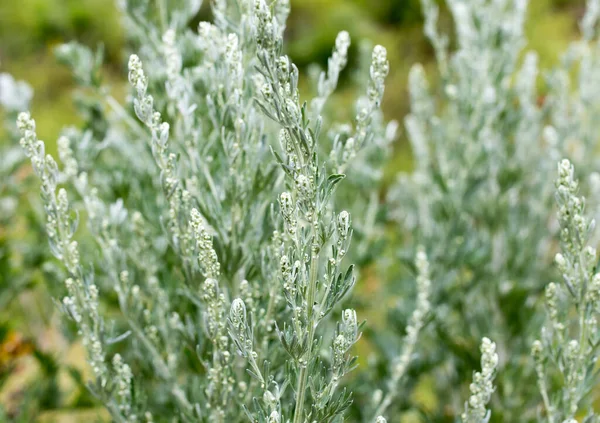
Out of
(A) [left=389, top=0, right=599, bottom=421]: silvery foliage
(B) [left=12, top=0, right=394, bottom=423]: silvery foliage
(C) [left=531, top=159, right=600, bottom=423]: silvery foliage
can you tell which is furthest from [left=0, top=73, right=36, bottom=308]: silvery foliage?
(C) [left=531, top=159, right=600, bottom=423]: silvery foliage

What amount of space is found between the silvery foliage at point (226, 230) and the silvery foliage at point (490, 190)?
20.2 inches

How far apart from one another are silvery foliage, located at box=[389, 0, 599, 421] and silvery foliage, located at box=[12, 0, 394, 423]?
514 millimetres

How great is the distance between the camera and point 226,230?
1.24m

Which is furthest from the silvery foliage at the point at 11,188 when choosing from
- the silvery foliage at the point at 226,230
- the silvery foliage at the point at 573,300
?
the silvery foliage at the point at 573,300

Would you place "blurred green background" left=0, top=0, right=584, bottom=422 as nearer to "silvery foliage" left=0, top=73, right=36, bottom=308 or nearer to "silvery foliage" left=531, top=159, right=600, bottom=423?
"silvery foliage" left=0, top=73, right=36, bottom=308

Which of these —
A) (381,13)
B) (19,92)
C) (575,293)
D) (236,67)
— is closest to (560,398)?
(575,293)

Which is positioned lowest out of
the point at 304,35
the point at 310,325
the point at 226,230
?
the point at 310,325

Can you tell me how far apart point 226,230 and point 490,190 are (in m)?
1.07

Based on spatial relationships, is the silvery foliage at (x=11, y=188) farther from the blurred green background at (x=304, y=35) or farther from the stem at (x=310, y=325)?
the blurred green background at (x=304, y=35)

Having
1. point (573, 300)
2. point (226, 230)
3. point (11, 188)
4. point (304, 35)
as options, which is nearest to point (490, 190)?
point (573, 300)

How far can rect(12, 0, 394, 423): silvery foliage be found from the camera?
93 centimetres

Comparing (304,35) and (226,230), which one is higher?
(304,35)

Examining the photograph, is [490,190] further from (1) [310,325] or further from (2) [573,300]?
(1) [310,325]

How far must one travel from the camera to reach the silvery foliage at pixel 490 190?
5.88ft
